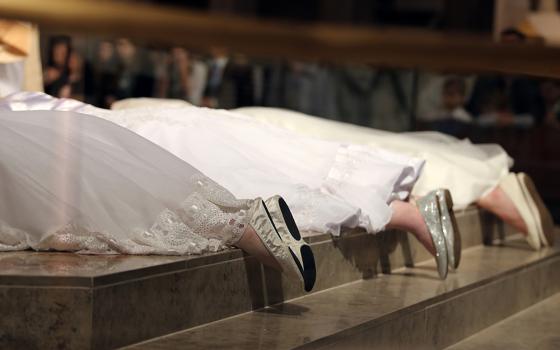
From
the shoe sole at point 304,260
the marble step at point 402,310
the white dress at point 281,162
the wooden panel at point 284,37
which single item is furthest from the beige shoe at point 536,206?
the wooden panel at point 284,37

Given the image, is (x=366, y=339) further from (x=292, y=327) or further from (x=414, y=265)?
(x=414, y=265)

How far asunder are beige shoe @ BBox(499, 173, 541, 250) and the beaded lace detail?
2.36 metres

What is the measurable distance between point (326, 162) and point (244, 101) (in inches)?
174

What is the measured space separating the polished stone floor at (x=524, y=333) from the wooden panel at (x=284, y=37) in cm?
289

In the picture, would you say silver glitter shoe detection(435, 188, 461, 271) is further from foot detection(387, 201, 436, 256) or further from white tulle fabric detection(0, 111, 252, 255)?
white tulle fabric detection(0, 111, 252, 255)

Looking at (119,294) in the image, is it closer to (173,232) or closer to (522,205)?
(173,232)

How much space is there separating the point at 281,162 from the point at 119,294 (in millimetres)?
1366

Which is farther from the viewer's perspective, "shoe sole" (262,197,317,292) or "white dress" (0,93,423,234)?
"white dress" (0,93,423,234)

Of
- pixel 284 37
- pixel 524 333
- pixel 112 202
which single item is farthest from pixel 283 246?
pixel 284 37

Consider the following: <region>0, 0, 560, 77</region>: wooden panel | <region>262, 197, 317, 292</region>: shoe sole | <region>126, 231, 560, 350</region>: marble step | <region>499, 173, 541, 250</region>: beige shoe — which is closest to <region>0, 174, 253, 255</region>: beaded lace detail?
<region>262, 197, 317, 292</region>: shoe sole

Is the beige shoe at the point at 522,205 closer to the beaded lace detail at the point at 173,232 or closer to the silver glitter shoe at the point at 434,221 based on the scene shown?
the silver glitter shoe at the point at 434,221

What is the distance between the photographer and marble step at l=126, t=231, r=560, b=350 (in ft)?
7.51

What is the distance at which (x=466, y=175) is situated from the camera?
14.6 ft

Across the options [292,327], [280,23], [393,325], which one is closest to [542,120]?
[393,325]
